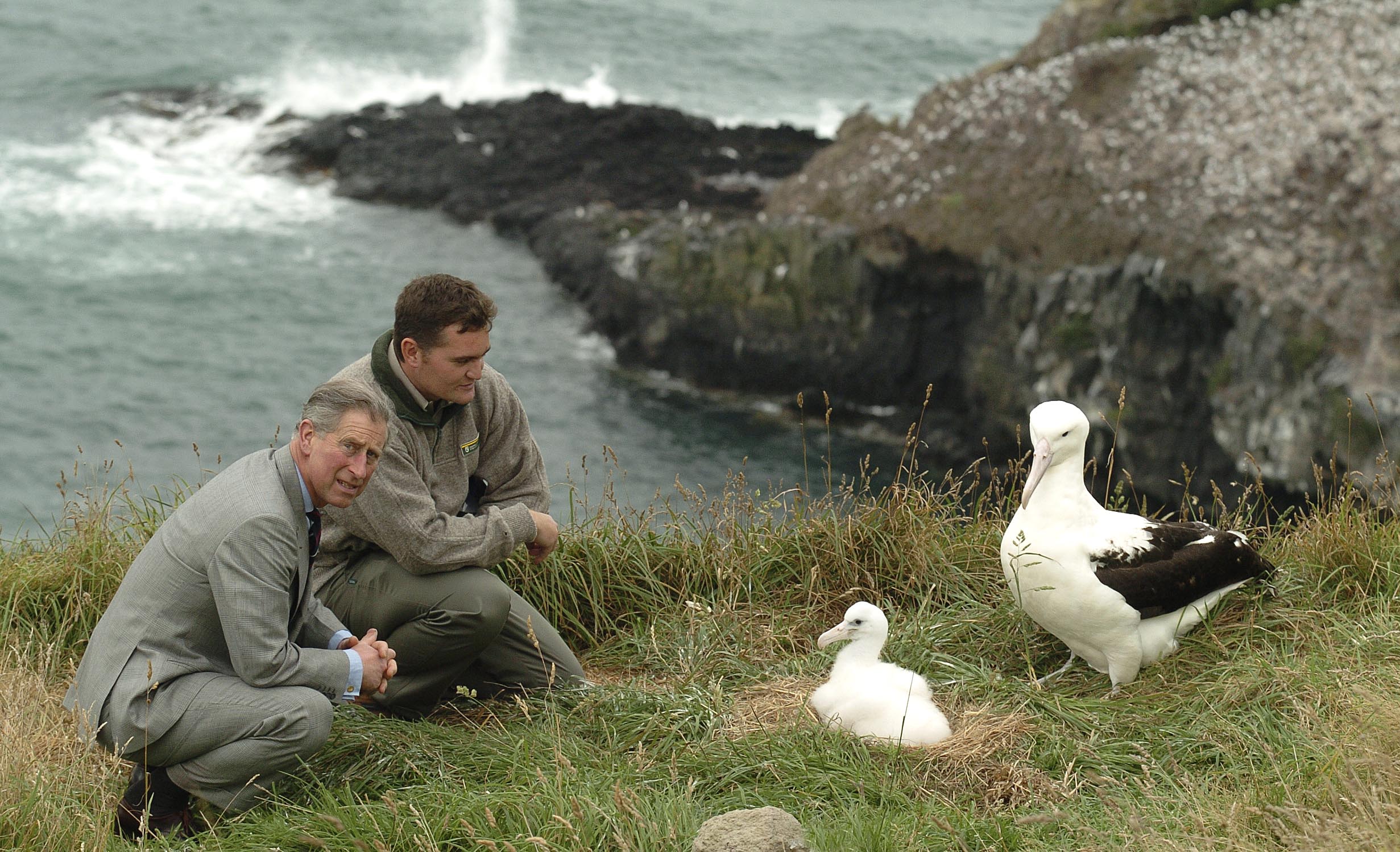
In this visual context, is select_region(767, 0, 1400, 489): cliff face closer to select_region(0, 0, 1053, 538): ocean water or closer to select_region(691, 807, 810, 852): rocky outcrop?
select_region(0, 0, 1053, 538): ocean water

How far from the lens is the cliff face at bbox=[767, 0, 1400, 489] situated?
13.8m

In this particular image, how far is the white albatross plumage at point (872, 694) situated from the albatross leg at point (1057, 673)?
1.95 ft

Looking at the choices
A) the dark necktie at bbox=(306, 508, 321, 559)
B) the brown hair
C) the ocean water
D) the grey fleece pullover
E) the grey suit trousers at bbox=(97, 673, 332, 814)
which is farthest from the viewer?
the ocean water

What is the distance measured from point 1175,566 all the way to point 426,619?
3.03 m

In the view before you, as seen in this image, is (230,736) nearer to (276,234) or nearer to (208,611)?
(208,611)

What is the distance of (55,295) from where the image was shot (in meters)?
21.5

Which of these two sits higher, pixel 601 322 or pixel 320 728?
pixel 320 728

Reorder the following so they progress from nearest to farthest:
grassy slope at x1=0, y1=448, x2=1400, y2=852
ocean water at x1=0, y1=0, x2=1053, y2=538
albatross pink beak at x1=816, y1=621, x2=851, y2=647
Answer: grassy slope at x1=0, y1=448, x2=1400, y2=852 → albatross pink beak at x1=816, y1=621, x2=851, y2=647 → ocean water at x1=0, y1=0, x2=1053, y2=538

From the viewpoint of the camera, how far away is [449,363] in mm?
4973

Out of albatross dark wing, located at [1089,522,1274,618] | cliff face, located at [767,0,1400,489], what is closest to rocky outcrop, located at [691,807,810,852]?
albatross dark wing, located at [1089,522,1274,618]

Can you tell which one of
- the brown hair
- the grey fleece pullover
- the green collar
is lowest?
the grey fleece pullover

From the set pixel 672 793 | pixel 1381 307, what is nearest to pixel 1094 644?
pixel 672 793

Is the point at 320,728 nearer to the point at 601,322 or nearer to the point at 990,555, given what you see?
the point at 990,555

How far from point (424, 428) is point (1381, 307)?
38.5 feet
